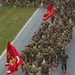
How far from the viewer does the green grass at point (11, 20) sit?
29.5m

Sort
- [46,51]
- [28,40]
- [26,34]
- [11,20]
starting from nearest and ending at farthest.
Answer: [46,51], [28,40], [26,34], [11,20]

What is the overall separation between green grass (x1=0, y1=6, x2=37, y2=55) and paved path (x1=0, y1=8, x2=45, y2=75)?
2.05 ft

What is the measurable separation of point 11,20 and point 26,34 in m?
5.95

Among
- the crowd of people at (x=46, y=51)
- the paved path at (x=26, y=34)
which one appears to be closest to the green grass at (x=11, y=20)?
the paved path at (x=26, y=34)

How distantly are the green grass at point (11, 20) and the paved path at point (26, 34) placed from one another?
0.62 metres

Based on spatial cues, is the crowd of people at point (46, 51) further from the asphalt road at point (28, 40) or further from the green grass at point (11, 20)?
the green grass at point (11, 20)

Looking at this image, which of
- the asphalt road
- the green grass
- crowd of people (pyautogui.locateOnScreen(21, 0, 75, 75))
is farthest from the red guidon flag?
the green grass

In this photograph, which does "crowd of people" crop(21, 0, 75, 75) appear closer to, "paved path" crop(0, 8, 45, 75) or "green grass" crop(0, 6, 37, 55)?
"paved path" crop(0, 8, 45, 75)

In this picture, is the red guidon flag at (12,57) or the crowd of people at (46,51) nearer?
the red guidon flag at (12,57)

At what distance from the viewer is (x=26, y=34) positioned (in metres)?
30.0

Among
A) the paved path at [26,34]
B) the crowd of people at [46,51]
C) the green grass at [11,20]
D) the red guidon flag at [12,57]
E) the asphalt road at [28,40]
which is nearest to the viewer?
the red guidon flag at [12,57]

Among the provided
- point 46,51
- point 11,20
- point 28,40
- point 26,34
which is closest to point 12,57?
point 46,51

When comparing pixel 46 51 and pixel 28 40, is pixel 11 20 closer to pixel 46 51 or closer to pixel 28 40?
pixel 28 40

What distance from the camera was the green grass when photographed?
96.8 feet
